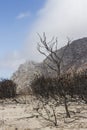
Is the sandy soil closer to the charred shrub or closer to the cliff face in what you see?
the charred shrub

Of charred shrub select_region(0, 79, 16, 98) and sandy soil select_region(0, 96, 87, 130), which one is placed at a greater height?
charred shrub select_region(0, 79, 16, 98)

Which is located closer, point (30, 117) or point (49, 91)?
point (30, 117)

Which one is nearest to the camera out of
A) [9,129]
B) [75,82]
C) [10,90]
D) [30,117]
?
[9,129]

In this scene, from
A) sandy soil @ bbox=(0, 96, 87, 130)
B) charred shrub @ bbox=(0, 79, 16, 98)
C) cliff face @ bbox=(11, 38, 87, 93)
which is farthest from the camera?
cliff face @ bbox=(11, 38, 87, 93)

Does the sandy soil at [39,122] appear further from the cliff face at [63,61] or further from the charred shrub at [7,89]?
the cliff face at [63,61]

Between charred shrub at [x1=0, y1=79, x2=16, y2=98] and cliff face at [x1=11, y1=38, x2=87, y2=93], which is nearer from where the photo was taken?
charred shrub at [x1=0, y1=79, x2=16, y2=98]

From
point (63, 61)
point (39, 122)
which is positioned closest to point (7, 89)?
point (63, 61)

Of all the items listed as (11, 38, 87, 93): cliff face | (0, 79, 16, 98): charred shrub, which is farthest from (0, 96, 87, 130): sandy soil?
(11, 38, 87, 93): cliff face

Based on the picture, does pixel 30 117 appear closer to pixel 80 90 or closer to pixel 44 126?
pixel 44 126

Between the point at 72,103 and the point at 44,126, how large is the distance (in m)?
6.67

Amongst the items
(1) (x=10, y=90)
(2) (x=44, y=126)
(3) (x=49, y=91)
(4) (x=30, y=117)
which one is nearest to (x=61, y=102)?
(3) (x=49, y=91)

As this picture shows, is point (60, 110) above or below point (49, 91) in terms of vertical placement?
below

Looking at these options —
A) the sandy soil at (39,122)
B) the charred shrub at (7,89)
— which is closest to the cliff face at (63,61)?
the charred shrub at (7,89)

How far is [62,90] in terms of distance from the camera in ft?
66.0
